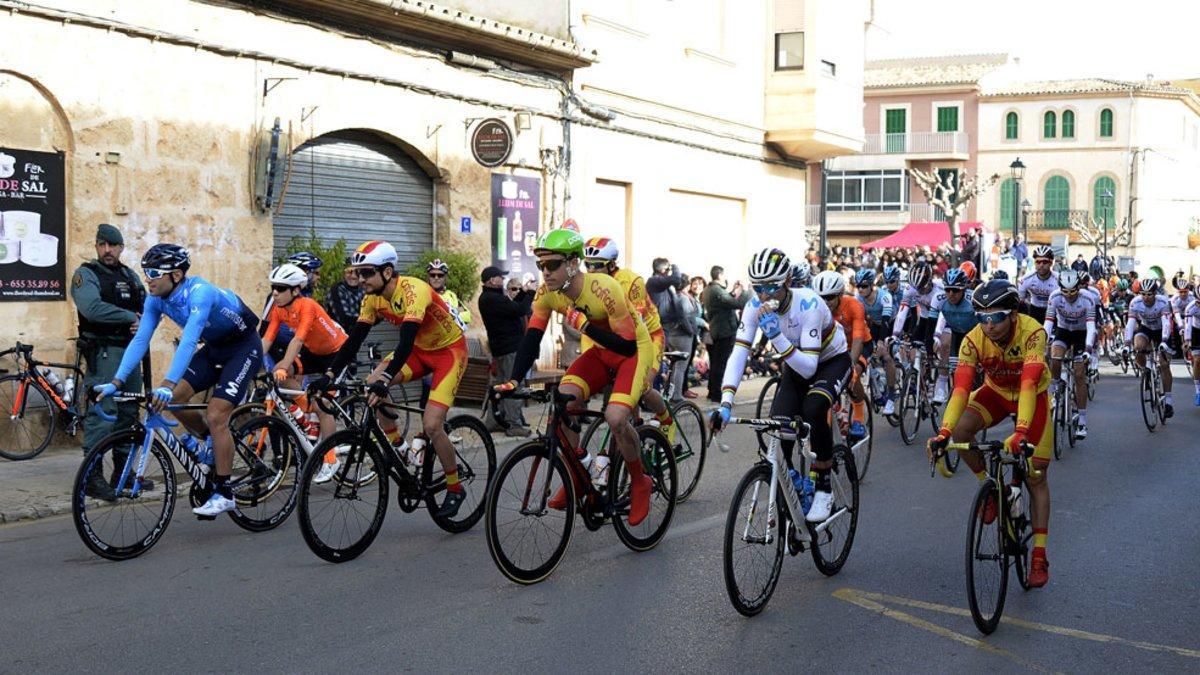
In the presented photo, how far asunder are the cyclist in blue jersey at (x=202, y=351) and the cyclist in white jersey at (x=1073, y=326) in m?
9.10

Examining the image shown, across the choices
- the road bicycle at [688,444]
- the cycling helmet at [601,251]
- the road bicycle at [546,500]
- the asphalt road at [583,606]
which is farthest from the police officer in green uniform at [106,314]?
the road bicycle at [546,500]

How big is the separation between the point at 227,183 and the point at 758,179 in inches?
574

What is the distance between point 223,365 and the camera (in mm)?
8820

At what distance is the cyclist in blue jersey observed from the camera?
8188mm

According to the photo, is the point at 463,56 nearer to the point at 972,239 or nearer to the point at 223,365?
the point at 223,365

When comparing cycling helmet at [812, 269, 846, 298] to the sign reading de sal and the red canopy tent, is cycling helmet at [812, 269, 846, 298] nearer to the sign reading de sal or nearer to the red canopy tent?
the sign reading de sal

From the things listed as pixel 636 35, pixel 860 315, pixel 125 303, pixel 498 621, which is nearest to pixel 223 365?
pixel 125 303

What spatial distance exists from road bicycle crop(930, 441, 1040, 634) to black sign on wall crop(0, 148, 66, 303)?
9432 millimetres

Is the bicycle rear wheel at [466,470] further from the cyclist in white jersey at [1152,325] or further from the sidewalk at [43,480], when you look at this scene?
the cyclist in white jersey at [1152,325]

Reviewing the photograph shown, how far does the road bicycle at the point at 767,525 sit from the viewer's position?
21.8 feet

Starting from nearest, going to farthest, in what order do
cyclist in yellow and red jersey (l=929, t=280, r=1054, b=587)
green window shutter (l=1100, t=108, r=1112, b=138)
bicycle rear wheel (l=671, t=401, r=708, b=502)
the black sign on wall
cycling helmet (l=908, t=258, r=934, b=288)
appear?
cyclist in yellow and red jersey (l=929, t=280, r=1054, b=587) < bicycle rear wheel (l=671, t=401, r=708, b=502) < the black sign on wall < cycling helmet (l=908, t=258, r=934, b=288) < green window shutter (l=1100, t=108, r=1112, b=138)

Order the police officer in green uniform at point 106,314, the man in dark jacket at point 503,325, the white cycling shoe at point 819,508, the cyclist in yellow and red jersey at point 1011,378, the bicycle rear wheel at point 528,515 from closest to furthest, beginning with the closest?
1. the bicycle rear wheel at point 528,515
2. the cyclist in yellow and red jersey at point 1011,378
3. the white cycling shoe at point 819,508
4. the police officer in green uniform at point 106,314
5. the man in dark jacket at point 503,325

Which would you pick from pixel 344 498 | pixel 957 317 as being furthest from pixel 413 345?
pixel 957 317

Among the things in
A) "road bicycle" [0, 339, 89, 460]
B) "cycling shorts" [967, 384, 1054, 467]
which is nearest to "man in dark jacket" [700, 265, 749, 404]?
"road bicycle" [0, 339, 89, 460]
